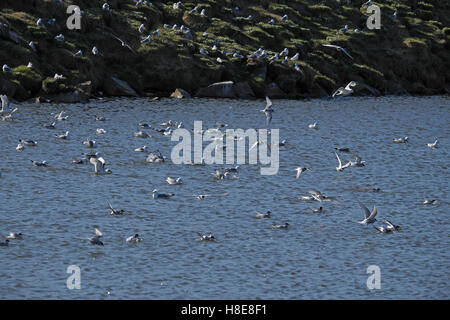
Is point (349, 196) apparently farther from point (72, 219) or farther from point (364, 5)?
point (364, 5)

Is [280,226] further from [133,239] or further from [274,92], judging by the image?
[274,92]

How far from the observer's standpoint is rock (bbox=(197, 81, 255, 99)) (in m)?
64.8

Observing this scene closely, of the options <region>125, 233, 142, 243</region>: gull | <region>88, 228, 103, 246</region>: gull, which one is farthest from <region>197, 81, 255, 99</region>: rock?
<region>88, 228, 103, 246</region>: gull

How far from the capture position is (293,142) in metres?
50.3

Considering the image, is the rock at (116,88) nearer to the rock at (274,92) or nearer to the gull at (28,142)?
the rock at (274,92)

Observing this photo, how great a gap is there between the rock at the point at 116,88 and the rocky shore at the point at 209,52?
0.07 metres

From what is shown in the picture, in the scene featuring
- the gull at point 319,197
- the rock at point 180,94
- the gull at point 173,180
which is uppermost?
the rock at point 180,94

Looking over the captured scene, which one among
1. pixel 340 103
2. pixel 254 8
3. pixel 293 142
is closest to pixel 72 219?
pixel 293 142

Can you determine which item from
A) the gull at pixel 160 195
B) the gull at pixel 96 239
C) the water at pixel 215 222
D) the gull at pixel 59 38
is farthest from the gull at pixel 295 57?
the gull at pixel 96 239

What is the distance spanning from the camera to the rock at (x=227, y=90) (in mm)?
64812

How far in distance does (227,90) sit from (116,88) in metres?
8.01

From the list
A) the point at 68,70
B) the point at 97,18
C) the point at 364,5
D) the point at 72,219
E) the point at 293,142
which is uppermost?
the point at 364,5
